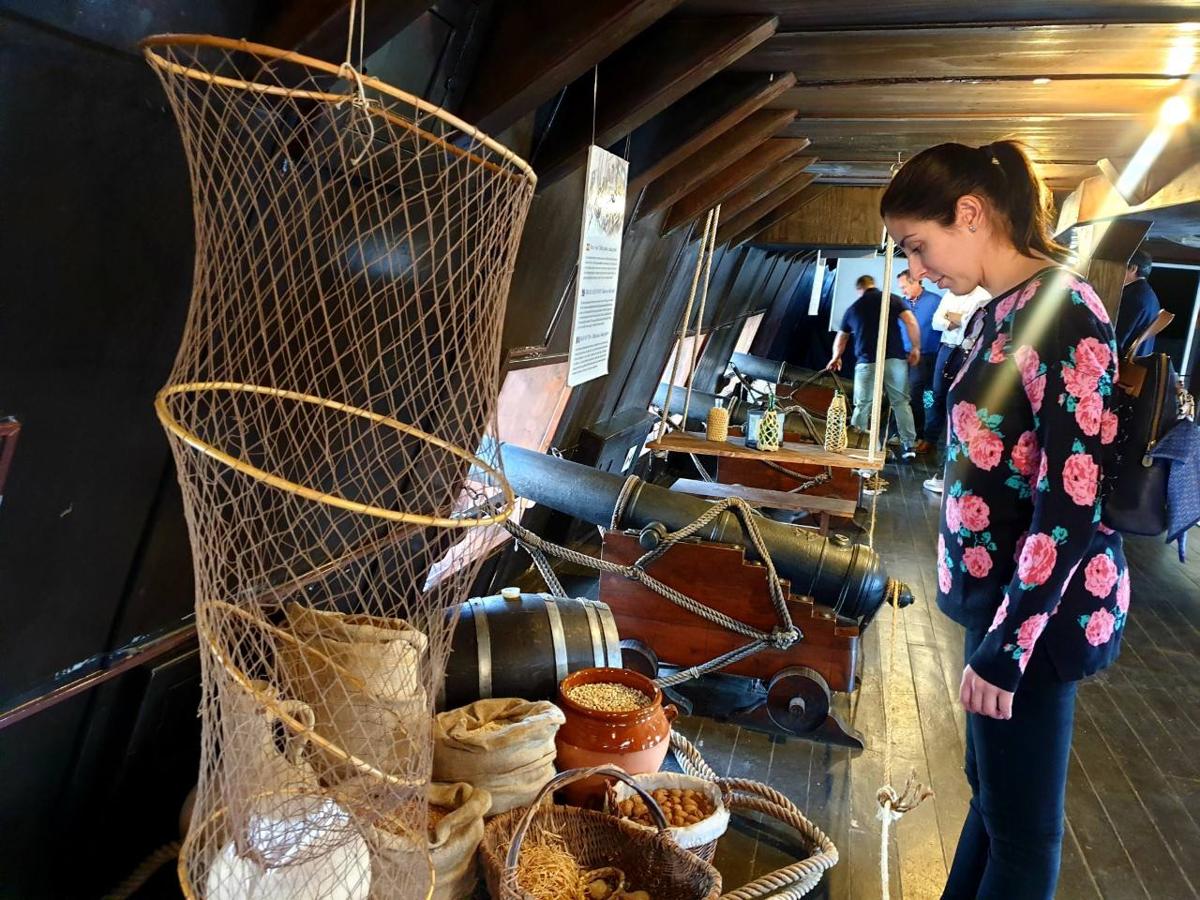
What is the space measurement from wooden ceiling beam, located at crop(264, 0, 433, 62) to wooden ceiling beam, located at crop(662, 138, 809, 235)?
2624 mm

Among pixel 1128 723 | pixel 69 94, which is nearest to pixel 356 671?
pixel 69 94

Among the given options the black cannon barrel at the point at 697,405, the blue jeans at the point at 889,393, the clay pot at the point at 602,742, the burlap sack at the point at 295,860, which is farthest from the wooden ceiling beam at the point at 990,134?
the burlap sack at the point at 295,860

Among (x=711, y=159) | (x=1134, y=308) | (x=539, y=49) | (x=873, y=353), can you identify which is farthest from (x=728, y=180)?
(x=873, y=353)

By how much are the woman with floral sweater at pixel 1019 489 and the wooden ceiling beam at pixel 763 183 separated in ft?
A: 9.84

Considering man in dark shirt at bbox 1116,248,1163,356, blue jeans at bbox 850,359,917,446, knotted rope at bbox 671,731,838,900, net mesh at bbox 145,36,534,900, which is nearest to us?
net mesh at bbox 145,36,534,900

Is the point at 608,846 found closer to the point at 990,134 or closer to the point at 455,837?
the point at 455,837

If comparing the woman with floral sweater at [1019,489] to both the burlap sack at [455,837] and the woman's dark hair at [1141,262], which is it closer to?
the burlap sack at [455,837]

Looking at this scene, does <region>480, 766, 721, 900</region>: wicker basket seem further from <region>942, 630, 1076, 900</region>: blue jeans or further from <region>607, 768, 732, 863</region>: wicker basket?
<region>942, 630, 1076, 900</region>: blue jeans

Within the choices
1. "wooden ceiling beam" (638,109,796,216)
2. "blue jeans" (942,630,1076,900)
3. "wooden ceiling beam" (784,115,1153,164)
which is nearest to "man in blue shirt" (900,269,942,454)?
"wooden ceiling beam" (784,115,1153,164)

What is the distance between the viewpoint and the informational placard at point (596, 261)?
7.47 feet

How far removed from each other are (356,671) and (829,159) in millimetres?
3902

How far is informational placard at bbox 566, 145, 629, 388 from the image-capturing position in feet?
7.47

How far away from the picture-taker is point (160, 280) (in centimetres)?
142

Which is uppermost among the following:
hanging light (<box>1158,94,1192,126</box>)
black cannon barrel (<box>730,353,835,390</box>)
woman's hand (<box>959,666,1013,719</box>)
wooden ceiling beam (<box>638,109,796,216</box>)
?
hanging light (<box>1158,94,1192,126</box>)
